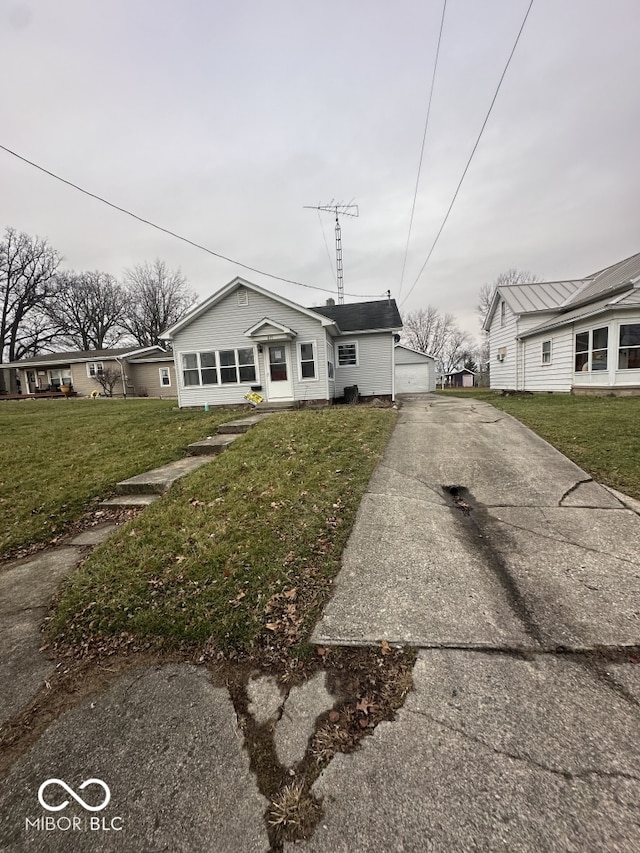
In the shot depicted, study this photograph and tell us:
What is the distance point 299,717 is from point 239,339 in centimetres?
1352

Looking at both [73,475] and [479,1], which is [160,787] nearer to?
[73,475]

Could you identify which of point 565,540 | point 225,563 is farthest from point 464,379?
point 225,563

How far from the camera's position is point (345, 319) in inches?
671

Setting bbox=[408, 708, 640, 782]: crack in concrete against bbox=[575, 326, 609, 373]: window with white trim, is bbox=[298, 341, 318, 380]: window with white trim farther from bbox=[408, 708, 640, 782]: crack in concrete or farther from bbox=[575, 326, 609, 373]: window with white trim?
bbox=[408, 708, 640, 782]: crack in concrete

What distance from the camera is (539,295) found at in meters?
17.3

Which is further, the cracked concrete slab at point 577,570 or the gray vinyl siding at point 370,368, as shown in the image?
the gray vinyl siding at point 370,368

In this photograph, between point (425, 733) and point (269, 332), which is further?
point (269, 332)

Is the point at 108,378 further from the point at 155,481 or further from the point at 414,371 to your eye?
the point at 155,481

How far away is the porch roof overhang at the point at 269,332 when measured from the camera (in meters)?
13.2

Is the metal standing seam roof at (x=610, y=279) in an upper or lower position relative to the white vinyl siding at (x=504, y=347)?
upper

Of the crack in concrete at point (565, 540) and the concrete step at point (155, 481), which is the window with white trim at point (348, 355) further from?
the crack in concrete at point (565, 540)

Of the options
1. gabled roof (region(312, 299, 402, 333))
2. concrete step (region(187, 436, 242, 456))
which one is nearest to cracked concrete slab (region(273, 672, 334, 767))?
concrete step (region(187, 436, 242, 456))

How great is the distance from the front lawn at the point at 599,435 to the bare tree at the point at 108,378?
83.6 feet

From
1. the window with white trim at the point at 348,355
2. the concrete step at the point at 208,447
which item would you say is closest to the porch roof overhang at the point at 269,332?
the window with white trim at the point at 348,355
